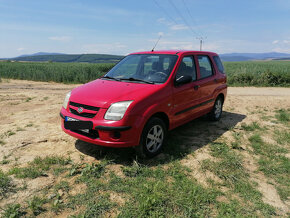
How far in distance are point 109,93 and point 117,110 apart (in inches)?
16.2

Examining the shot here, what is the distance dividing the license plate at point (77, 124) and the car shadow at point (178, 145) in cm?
61

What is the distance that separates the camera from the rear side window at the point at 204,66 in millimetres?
4961

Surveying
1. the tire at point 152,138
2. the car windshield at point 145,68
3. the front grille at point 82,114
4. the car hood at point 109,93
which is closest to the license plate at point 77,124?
the front grille at point 82,114

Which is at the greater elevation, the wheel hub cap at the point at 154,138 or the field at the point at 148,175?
the wheel hub cap at the point at 154,138

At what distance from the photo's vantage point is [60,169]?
10.8ft

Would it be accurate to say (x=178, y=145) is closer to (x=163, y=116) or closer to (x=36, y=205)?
(x=163, y=116)

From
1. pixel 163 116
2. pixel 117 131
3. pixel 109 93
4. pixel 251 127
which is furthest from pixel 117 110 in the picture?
pixel 251 127

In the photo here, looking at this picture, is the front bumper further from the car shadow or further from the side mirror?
the side mirror

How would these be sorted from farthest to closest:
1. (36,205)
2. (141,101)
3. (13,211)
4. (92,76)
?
(92,76)
(141,101)
(36,205)
(13,211)

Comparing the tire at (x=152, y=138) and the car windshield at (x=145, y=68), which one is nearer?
the tire at (x=152, y=138)

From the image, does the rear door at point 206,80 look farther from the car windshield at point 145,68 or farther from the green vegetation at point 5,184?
the green vegetation at point 5,184

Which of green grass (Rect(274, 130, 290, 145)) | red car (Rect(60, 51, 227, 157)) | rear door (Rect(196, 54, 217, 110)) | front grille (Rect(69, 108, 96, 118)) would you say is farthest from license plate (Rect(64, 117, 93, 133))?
green grass (Rect(274, 130, 290, 145))

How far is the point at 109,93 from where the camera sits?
352cm

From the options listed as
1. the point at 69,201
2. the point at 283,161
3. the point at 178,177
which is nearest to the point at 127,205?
the point at 69,201
